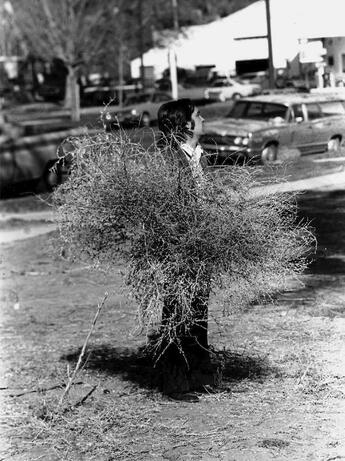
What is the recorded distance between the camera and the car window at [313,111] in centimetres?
591

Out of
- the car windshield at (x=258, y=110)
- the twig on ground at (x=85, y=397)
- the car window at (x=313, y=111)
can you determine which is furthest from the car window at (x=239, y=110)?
the twig on ground at (x=85, y=397)

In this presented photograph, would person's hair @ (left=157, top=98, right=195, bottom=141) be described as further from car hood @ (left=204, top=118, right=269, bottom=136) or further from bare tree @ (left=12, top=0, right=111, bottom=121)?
bare tree @ (left=12, top=0, right=111, bottom=121)

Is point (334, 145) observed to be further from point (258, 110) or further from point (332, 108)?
point (258, 110)

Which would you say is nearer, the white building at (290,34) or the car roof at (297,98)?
the white building at (290,34)

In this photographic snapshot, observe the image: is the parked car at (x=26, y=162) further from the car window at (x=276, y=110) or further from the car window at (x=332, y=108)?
the car window at (x=332, y=108)

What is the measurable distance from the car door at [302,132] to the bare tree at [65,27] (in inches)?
1043

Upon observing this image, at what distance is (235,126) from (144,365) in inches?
127

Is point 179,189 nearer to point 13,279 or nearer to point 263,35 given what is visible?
point 263,35

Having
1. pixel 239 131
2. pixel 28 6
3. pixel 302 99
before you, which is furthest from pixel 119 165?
pixel 28 6

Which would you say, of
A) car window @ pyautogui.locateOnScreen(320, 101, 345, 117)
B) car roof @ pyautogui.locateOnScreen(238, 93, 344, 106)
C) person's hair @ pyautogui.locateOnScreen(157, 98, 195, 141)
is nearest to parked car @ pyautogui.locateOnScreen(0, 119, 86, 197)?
car roof @ pyautogui.locateOnScreen(238, 93, 344, 106)

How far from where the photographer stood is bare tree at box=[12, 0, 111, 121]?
1331 inches

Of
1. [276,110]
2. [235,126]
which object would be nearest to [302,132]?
[276,110]

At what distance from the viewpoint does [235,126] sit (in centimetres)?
859

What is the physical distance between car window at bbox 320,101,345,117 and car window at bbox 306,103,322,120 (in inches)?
1.7
